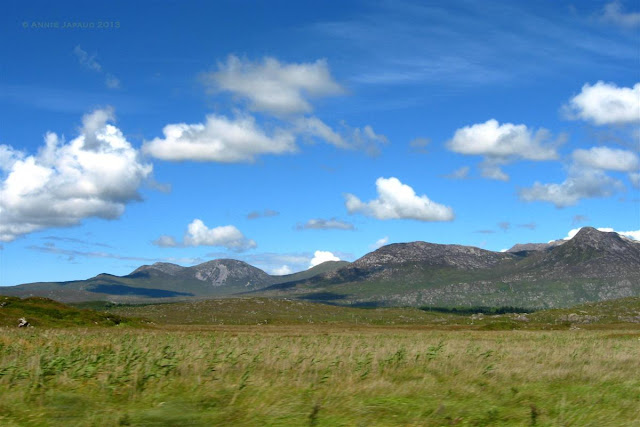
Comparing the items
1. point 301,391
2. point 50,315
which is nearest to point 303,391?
point 301,391

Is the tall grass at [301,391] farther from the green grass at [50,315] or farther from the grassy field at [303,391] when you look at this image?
the green grass at [50,315]

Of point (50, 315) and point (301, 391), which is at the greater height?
point (301, 391)

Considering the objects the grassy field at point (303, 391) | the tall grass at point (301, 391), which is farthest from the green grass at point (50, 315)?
the tall grass at point (301, 391)

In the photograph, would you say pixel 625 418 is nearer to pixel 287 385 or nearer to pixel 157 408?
pixel 287 385

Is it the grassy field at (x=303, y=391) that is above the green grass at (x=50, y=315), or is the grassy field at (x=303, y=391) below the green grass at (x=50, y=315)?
above

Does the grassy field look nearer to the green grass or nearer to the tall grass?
the tall grass

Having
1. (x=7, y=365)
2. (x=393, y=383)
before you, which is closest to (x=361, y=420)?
(x=393, y=383)

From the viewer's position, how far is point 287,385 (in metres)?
13.3

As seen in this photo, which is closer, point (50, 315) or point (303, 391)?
point (303, 391)

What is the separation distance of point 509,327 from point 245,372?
85263 millimetres

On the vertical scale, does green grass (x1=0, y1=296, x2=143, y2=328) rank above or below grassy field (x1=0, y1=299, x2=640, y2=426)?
below

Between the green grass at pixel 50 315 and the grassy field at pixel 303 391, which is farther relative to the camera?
the green grass at pixel 50 315

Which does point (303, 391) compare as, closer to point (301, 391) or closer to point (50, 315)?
point (301, 391)

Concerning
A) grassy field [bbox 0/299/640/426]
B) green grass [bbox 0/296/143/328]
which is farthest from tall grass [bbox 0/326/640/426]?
green grass [bbox 0/296/143/328]
